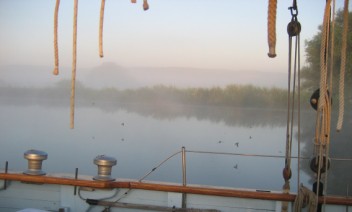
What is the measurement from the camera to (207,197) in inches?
114

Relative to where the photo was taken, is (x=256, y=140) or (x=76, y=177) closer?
(x=76, y=177)

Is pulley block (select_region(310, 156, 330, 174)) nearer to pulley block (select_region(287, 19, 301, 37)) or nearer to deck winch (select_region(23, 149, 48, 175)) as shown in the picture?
pulley block (select_region(287, 19, 301, 37))

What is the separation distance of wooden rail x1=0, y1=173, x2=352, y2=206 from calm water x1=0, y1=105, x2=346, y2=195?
4.69 m

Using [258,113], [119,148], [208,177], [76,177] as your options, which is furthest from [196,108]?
[76,177]

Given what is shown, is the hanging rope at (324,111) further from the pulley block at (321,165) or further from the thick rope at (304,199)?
the thick rope at (304,199)

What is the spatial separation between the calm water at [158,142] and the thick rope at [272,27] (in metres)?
5.90

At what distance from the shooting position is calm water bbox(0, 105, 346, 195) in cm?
957

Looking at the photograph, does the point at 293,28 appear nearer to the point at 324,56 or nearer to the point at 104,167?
the point at 324,56

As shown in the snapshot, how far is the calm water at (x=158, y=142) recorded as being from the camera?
9571 mm

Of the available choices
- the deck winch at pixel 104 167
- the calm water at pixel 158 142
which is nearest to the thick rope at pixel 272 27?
the deck winch at pixel 104 167

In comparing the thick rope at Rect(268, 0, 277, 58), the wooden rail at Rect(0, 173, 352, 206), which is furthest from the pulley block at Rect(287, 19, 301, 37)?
the wooden rail at Rect(0, 173, 352, 206)

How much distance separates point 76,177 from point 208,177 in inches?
266

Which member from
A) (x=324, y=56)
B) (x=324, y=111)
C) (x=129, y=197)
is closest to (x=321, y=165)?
(x=324, y=111)

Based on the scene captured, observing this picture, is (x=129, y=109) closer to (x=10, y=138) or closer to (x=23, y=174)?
(x=10, y=138)
